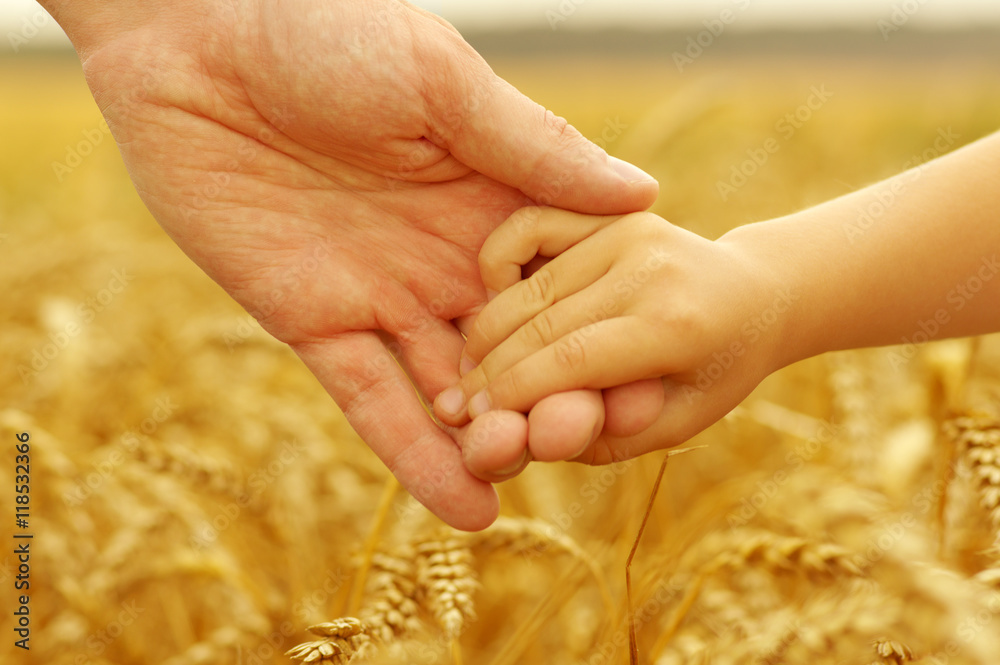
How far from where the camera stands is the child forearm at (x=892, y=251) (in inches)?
46.6

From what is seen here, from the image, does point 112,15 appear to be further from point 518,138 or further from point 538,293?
point 538,293

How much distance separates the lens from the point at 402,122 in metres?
1.25

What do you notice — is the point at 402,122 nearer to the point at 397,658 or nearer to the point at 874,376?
the point at 397,658

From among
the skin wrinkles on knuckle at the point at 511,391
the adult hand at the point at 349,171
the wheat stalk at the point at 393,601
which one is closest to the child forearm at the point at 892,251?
the adult hand at the point at 349,171

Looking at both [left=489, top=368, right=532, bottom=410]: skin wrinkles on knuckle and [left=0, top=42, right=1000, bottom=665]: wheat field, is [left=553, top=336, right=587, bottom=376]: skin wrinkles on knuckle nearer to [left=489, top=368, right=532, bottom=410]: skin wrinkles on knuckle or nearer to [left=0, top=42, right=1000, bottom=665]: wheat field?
[left=489, top=368, right=532, bottom=410]: skin wrinkles on knuckle

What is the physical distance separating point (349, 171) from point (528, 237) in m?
0.40

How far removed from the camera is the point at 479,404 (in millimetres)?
1201

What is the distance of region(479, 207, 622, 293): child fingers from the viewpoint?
128 cm

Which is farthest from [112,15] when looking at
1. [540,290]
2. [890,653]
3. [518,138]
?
[890,653]

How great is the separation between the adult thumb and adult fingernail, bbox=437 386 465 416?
15.7 inches

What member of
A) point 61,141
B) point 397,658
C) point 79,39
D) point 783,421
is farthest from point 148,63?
point 61,141

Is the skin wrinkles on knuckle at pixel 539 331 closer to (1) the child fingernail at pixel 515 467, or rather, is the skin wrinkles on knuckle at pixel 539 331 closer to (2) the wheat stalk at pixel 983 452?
(1) the child fingernail at pixel 515 467

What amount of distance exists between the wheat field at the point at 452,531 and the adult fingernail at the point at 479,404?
20 centimetres

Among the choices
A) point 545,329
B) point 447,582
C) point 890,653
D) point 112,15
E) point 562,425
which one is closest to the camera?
point 890,653
